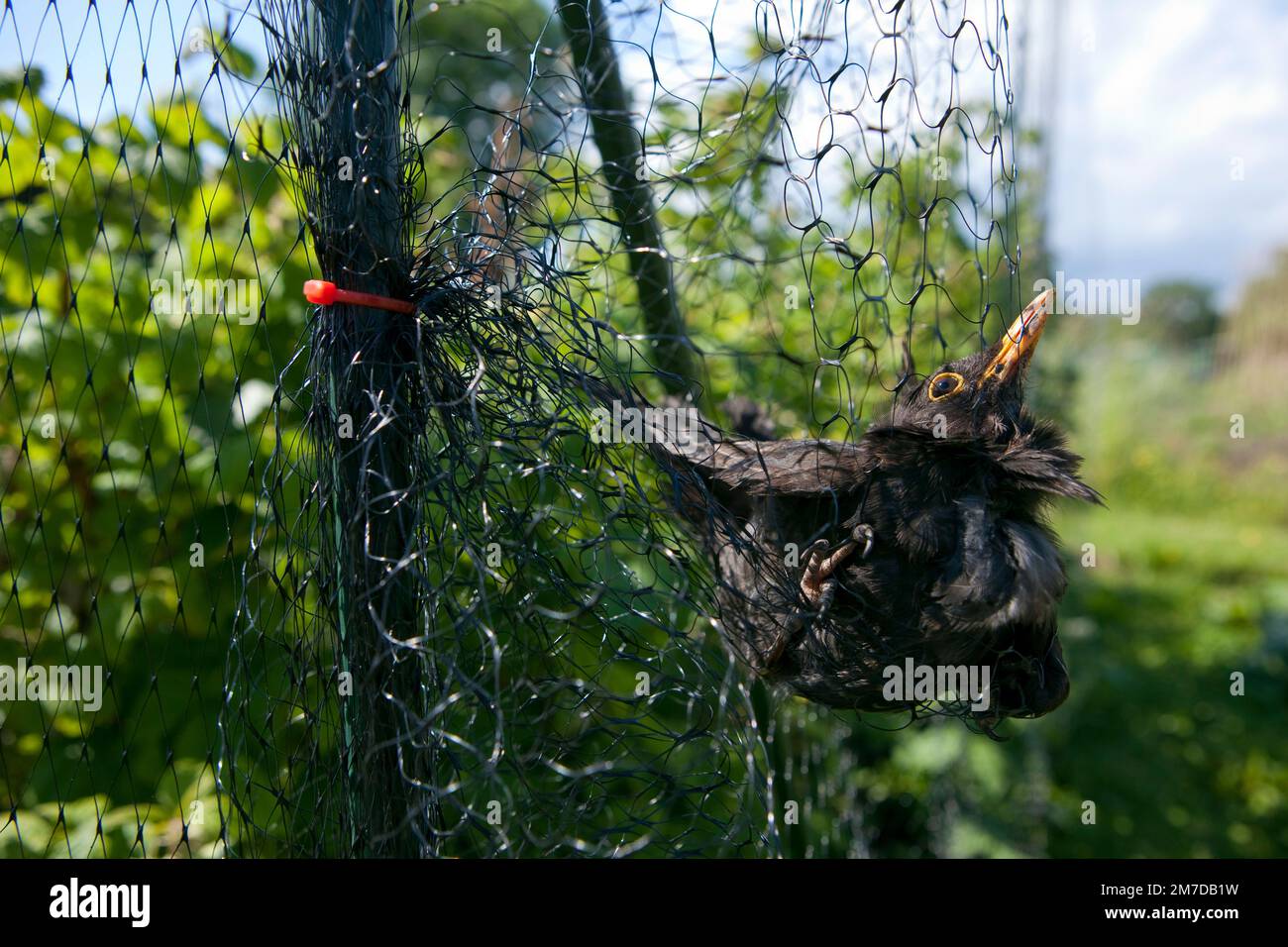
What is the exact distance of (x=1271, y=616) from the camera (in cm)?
694

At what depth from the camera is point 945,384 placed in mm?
1617

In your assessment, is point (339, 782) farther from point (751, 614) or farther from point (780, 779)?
point (780, 779)

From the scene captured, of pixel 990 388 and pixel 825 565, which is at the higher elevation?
pixel 990 388
